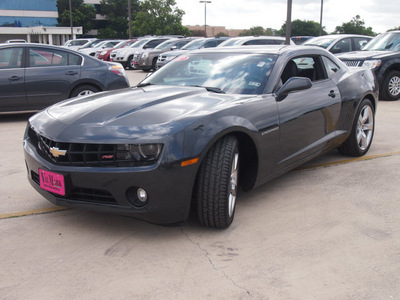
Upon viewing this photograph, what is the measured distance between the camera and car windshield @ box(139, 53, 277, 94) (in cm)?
409

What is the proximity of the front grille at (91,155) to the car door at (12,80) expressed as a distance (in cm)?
518

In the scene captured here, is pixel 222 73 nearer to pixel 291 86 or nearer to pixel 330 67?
pixel 291 86

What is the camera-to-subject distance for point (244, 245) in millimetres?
3213

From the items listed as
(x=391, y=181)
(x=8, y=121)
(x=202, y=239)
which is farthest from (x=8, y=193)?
(x=8, y=121)

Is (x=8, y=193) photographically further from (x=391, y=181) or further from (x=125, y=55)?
(x=125, y=55)

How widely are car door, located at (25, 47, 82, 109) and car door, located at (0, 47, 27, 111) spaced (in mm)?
114

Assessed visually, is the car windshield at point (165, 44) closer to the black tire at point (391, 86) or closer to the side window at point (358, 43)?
the side window at point (358, 43)

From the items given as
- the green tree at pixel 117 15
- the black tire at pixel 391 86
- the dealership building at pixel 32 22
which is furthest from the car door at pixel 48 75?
the green tree at pixel 117 15

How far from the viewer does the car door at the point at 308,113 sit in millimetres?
4098

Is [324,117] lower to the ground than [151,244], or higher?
higher

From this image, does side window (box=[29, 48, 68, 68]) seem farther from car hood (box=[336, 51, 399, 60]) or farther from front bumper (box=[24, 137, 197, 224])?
car hood (box=[336, 51, 399, 60])

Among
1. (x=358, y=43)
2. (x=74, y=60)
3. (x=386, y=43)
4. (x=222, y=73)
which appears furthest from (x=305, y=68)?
(x=358, y=43)

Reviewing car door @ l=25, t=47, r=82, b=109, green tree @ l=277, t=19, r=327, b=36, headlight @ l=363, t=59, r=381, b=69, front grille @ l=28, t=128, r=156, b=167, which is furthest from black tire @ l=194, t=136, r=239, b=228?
green tree @ l=277, t=19, r=327, b=36

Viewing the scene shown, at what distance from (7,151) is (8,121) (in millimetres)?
2551
